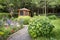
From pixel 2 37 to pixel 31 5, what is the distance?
78.0 ft

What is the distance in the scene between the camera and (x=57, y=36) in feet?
37.9

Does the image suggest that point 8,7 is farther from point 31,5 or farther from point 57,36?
point 57,36

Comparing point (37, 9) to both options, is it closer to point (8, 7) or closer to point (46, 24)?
point (8, 7)

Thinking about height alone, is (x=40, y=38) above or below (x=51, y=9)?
above

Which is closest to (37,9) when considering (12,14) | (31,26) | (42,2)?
(42,2)

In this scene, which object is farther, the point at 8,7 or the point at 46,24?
the point at 8,7

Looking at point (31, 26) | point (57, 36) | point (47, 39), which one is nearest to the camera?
point (47, 39)

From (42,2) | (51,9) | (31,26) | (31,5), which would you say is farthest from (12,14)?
(31,26)

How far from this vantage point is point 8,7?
34344 millimetres

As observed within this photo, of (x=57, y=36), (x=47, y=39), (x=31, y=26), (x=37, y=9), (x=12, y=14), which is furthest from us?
(x=37, y=9)

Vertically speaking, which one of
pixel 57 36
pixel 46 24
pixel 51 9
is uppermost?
pixel 46 24

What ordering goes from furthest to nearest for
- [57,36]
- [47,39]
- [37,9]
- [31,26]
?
[37,9], [31,26], [57,36], [47,39]

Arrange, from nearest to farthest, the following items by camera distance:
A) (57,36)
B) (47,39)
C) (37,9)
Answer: (47,39) → (57,36) → (37,9)

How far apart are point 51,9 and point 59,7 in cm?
198
